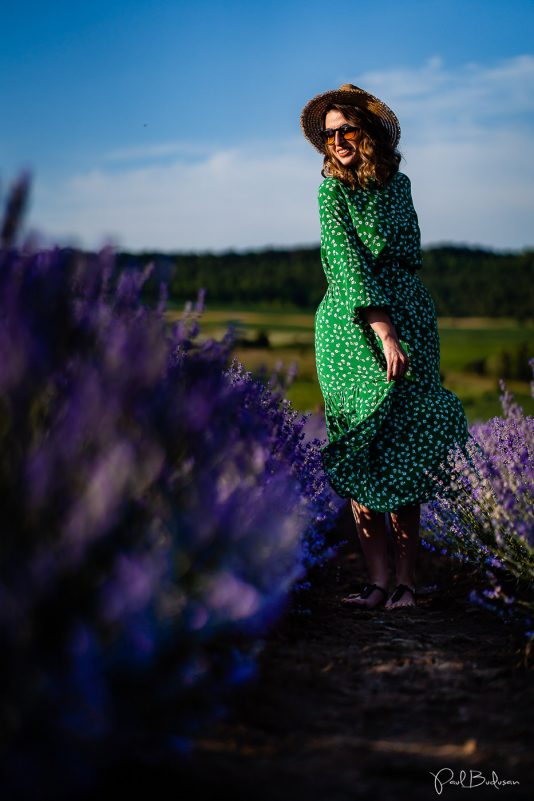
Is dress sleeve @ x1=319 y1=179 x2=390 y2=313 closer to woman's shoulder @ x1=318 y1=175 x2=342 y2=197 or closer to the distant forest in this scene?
woman's shoulder @ x1=318 y1=175 x2=342 y2=197

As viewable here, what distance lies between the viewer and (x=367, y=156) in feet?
11.9

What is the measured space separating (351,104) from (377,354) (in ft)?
3.68

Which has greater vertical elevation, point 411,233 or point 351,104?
point 351,104

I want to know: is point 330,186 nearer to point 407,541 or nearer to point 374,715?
point 407,541

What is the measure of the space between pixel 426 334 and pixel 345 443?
566 millimetres

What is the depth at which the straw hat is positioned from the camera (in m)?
3.72

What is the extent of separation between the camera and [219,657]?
6.89 ft

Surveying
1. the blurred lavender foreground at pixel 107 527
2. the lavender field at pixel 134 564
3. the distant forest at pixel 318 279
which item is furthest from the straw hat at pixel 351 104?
the distant forest at pixel 318 279

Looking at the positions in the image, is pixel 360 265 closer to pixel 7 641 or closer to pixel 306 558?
pixel 306 558

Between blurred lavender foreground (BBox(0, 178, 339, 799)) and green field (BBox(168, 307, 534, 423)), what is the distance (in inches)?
219

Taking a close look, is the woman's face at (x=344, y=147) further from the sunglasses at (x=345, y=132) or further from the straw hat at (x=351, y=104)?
the straw hat at (x=351, y=104)

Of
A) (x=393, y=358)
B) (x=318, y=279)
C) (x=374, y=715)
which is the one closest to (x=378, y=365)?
(x=393, y=358)

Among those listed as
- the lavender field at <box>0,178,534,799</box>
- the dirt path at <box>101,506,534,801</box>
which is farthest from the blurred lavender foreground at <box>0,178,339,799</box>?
the dirt path at <box>101,506,534,801</box>

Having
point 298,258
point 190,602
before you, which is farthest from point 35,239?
point 298,258
